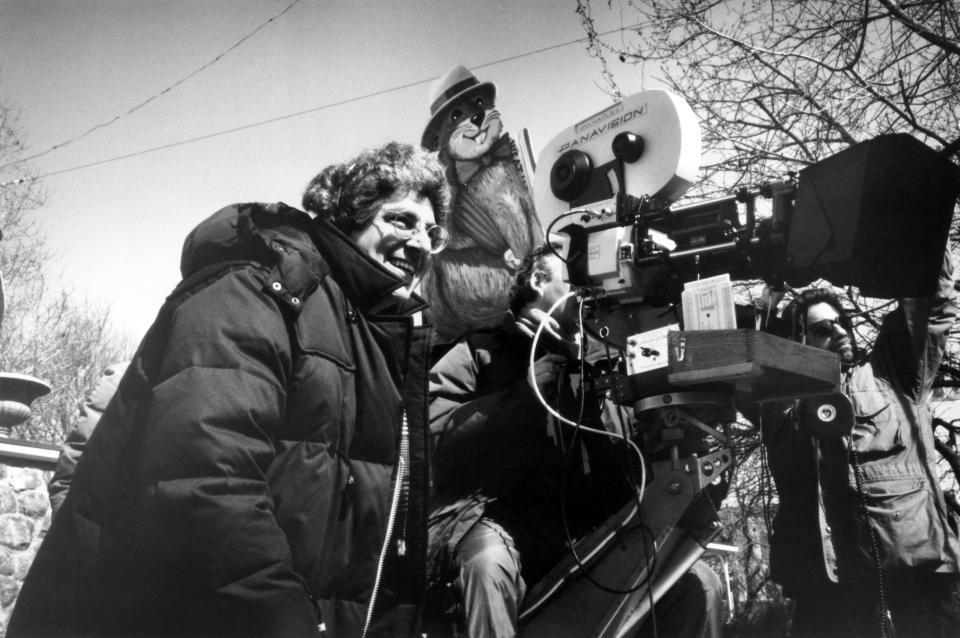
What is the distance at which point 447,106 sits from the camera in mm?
5062

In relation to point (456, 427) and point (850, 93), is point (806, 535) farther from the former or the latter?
point (850, 93)

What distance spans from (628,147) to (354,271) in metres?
1.12

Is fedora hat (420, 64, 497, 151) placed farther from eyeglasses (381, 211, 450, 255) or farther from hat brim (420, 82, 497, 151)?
eyeglasses (381, 211, 450, 255)

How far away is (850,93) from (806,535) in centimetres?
254

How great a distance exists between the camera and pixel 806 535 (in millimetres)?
3012

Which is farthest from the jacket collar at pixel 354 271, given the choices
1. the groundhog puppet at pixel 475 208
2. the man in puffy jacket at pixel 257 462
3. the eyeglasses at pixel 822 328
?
the groundhog puppet at pixel 475 208

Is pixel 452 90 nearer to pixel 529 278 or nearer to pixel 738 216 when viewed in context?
pixel 529 278

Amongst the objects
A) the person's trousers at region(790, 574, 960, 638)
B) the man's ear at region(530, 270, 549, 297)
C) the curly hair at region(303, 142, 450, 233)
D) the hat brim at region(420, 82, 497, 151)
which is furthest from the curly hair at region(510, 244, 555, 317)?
the hat brim at region(420, 82, 497, 151)

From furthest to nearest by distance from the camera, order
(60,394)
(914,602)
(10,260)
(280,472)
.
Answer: (60,394) < (10,260) < (914,602) < (280,472)

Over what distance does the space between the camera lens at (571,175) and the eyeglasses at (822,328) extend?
1422 mm

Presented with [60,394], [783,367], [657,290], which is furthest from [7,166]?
[60,394]

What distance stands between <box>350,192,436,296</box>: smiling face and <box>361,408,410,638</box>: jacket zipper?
393 millimetres

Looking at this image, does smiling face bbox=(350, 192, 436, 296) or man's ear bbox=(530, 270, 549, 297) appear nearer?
smiling face bbox=(350, 192, 436, 296)

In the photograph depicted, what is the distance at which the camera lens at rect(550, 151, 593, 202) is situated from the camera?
263 centimetres
